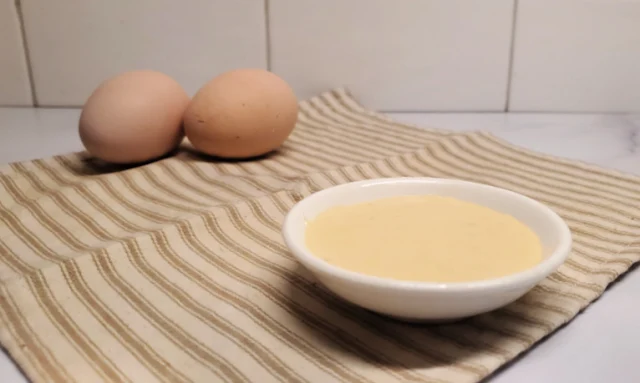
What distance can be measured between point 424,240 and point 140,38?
0.61m

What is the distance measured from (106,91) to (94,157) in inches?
3.6

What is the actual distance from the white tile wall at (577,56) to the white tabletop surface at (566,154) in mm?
25

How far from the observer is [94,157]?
2.27 ft

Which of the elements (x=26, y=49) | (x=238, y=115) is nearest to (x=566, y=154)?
(x=238, y=115)

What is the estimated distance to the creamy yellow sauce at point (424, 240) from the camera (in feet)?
1.17

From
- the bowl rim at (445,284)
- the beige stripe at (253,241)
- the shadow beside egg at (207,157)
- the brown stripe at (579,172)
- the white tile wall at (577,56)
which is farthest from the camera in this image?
the white tile wall at (577,56)

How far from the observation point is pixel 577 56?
2.72 feet

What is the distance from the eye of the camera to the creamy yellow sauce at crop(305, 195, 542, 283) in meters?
0.36

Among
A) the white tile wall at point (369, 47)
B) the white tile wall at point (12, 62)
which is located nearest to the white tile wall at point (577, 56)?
the white tile wall at point (369, 47)

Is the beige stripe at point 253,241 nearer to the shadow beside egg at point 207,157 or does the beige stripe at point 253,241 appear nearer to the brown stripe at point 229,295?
the brown stripe at point 229,295

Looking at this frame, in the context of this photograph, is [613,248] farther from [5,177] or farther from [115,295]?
[5,177]

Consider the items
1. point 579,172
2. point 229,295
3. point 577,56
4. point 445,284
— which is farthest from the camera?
point 577,56

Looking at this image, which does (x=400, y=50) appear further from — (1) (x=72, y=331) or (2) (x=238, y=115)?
(1) (x=72, y=331)

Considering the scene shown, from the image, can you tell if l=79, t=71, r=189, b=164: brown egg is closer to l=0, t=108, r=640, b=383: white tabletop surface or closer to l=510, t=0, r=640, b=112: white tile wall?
l=0, t=108, r=640, b=383: white tabletop surface
